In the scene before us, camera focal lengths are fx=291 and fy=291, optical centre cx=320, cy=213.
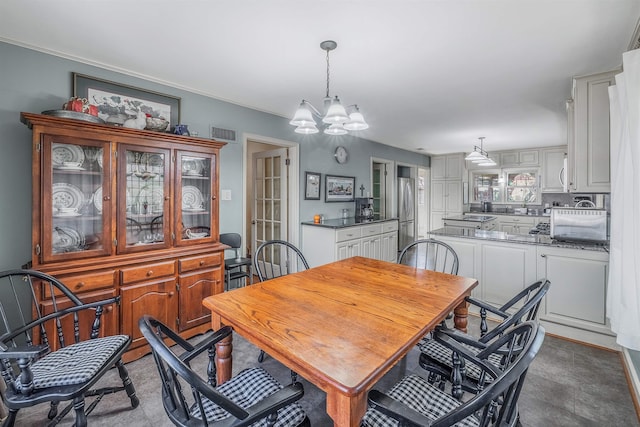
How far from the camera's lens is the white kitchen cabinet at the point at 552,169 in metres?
6.21

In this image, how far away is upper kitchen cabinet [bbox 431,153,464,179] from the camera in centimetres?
728

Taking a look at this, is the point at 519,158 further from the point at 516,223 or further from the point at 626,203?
the point at 626,203

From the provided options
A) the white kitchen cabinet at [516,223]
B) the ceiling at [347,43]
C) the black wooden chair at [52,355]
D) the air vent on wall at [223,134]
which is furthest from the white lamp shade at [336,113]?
the white kitchen cabinet at [516,223]

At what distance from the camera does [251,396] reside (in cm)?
125

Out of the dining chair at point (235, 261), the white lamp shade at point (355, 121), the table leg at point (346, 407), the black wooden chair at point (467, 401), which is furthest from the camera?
the dining chair at point (235, 261)

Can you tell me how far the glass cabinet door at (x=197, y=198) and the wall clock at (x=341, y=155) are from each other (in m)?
2.46

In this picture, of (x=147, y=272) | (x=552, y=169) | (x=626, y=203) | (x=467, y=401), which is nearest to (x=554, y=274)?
(x=626, y=203)

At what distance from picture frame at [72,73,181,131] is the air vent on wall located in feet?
1.24

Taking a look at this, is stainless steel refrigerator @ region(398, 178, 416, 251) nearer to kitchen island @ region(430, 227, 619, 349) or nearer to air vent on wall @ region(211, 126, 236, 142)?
kitchen island @ region(430, 227, 619, 349)

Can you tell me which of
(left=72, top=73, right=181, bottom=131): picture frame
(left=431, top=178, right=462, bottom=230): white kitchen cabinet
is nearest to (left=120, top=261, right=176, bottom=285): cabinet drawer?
(left=72, top=73, right=181, bottom=131): picture frame

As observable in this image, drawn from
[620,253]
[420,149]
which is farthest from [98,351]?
[420,149]

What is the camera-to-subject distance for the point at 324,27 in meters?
1.91

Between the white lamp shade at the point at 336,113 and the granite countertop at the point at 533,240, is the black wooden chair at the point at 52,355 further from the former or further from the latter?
the granite countertop at the point at 533,240

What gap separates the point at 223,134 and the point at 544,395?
3.57 metres
